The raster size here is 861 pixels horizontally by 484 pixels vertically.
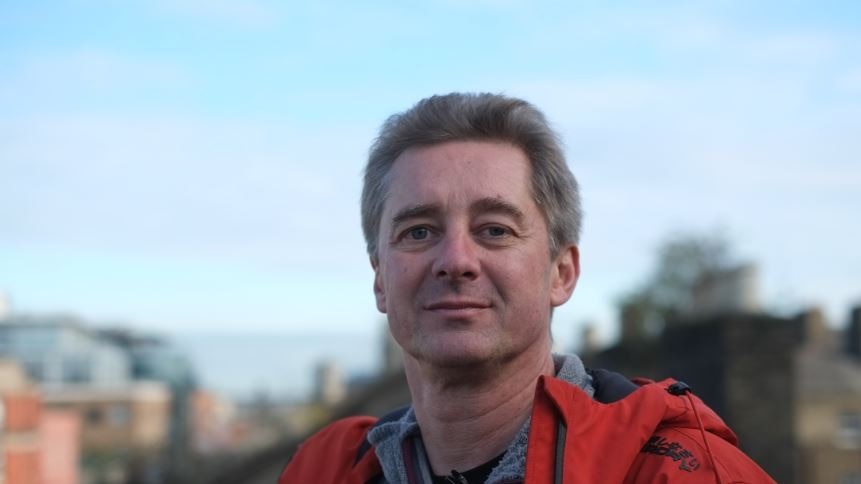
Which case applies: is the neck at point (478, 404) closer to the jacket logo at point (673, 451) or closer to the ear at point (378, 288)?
the ear at point (378, 288)

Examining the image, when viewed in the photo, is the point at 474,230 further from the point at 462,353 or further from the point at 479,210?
the point at 462,353

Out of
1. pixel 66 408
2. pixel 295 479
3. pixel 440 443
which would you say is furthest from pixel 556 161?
pixel 66 408

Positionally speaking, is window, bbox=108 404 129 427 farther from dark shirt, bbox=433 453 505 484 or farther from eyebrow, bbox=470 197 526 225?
eyebrow, bbox=470 197 526 225

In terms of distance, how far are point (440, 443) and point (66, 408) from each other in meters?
84.4

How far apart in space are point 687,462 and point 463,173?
857mm

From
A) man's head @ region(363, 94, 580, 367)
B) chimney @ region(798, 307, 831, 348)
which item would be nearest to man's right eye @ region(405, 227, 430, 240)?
man's head @ region(363, 94, 580, 367)

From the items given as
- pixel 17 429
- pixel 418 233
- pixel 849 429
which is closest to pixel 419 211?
pixel 418 233

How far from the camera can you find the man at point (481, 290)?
2.88 metres

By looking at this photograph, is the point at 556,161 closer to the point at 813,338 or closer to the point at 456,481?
the point at 456,481

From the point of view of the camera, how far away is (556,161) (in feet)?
10.3

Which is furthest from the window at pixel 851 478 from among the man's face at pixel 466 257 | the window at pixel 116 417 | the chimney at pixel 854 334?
the window at pixel 116 417

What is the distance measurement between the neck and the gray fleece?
5cm

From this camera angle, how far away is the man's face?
2.89m

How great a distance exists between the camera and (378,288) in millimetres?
3359
